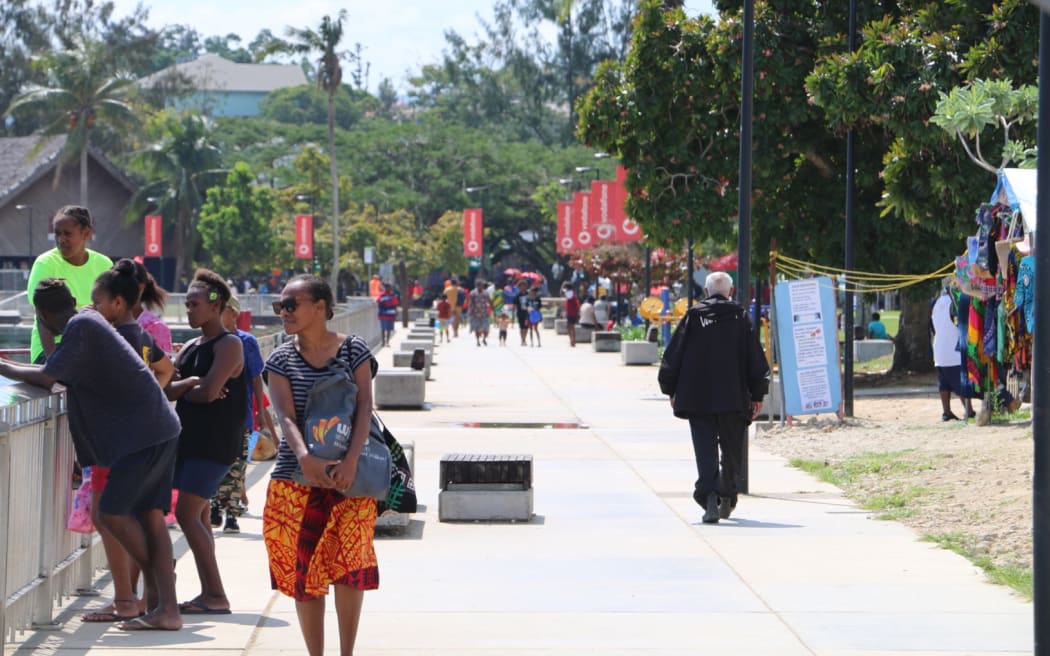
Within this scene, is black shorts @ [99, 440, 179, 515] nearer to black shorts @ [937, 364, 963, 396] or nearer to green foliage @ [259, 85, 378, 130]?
black shorts @ [937, 364, 963, 396]

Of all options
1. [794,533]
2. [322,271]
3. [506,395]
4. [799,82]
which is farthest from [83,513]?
[322,271]

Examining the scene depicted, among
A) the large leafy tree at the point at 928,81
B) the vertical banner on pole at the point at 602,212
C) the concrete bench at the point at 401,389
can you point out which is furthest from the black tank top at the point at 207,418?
the vertical banner on pole at the point at 602,212

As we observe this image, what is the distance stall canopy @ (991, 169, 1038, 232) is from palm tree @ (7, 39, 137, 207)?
58.0 m

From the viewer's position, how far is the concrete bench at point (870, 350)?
3397 centimetres

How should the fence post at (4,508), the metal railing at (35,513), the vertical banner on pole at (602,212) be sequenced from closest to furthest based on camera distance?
1. the fence post at (4,508)
2. the metal railing at (35,513)
3. the vertical banner on pole at (602,212)

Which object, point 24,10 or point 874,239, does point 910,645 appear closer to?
point 874,239

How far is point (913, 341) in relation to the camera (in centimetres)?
2864

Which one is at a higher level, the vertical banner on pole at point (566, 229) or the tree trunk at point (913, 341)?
the vertical banner on pole at point (566, 229)

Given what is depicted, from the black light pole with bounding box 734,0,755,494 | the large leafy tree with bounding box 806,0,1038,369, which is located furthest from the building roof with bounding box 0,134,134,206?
the black light pole with bounding box 734,0,755,494

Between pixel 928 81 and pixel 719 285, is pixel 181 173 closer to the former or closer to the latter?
pixel 928 81

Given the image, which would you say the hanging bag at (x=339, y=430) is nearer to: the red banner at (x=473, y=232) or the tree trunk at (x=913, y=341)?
the tree trunk at (x=913, y=341)

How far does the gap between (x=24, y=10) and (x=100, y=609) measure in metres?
85.3

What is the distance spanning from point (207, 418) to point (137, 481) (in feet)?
2.74

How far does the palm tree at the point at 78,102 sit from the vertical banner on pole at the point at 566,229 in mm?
24096
